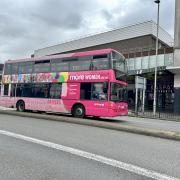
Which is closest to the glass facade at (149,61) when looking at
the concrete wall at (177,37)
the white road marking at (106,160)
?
the concrete wall at (177,37)

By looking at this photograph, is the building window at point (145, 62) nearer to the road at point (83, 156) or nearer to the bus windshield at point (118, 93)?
the bus windshield at point (118, 93)

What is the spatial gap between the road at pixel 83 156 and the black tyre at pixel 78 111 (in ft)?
19.8

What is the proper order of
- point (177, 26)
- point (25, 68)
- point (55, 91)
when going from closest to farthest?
point (55, 91)
point (25, 68)
point (177, 26)

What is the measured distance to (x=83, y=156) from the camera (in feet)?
19.9

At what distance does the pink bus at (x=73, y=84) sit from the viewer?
14320mm

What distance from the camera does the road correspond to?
4.86m

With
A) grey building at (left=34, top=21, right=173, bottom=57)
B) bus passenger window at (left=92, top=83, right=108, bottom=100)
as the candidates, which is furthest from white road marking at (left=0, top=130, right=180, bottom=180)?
grey building at (left=34, top=21, right=173, bottom=57)

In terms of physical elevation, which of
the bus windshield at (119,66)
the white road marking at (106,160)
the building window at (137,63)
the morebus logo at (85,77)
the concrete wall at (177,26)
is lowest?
the white road marking at (106,160)

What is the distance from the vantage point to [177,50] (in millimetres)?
26578

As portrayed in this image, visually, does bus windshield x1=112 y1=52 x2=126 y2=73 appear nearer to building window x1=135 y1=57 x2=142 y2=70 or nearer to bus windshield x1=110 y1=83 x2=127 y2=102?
bus windshield x1=110 y1=83 x2=127 y2=102

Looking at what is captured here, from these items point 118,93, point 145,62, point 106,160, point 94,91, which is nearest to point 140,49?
point 145,62

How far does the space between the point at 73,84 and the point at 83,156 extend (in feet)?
31.3

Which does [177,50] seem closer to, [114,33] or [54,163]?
[114,33]

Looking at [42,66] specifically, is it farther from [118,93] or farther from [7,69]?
[118,93]
